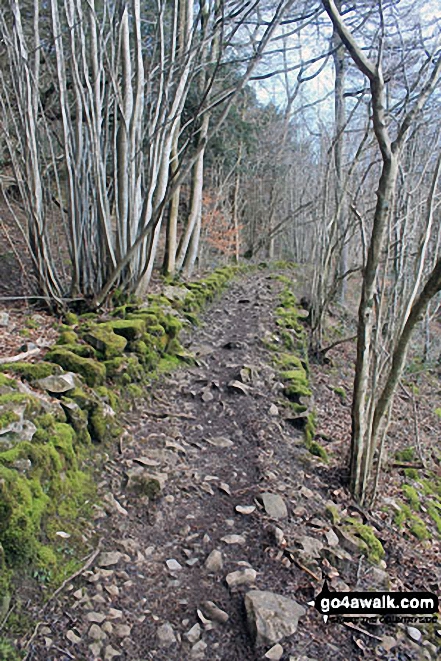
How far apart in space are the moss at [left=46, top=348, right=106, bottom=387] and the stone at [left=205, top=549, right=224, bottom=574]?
1.56 metres

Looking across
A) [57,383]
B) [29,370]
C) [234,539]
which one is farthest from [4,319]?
[234,539]

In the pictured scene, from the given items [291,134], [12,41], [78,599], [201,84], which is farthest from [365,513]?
[291,134]

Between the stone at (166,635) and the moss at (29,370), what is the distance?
68.4 inches

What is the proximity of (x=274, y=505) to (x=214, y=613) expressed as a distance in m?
0.91

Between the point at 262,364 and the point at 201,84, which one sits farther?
the point at 201,84

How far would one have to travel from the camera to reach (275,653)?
6.58 ft

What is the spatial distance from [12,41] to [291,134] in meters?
14.5

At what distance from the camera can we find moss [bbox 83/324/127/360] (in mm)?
3986

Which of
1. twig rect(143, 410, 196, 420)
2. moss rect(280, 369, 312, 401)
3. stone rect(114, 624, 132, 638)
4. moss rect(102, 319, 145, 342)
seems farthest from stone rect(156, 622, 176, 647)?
moss rect(280, 369, 312, 401)

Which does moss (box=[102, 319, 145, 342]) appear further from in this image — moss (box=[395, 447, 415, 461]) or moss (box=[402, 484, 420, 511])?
moss (box=[395, 447, 415, 461])

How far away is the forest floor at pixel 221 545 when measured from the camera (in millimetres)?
2039

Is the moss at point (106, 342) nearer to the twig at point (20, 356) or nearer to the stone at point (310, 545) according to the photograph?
the twig at point (20, 356)

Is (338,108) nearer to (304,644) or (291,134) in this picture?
(291,134)

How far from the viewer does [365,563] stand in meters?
2.80
